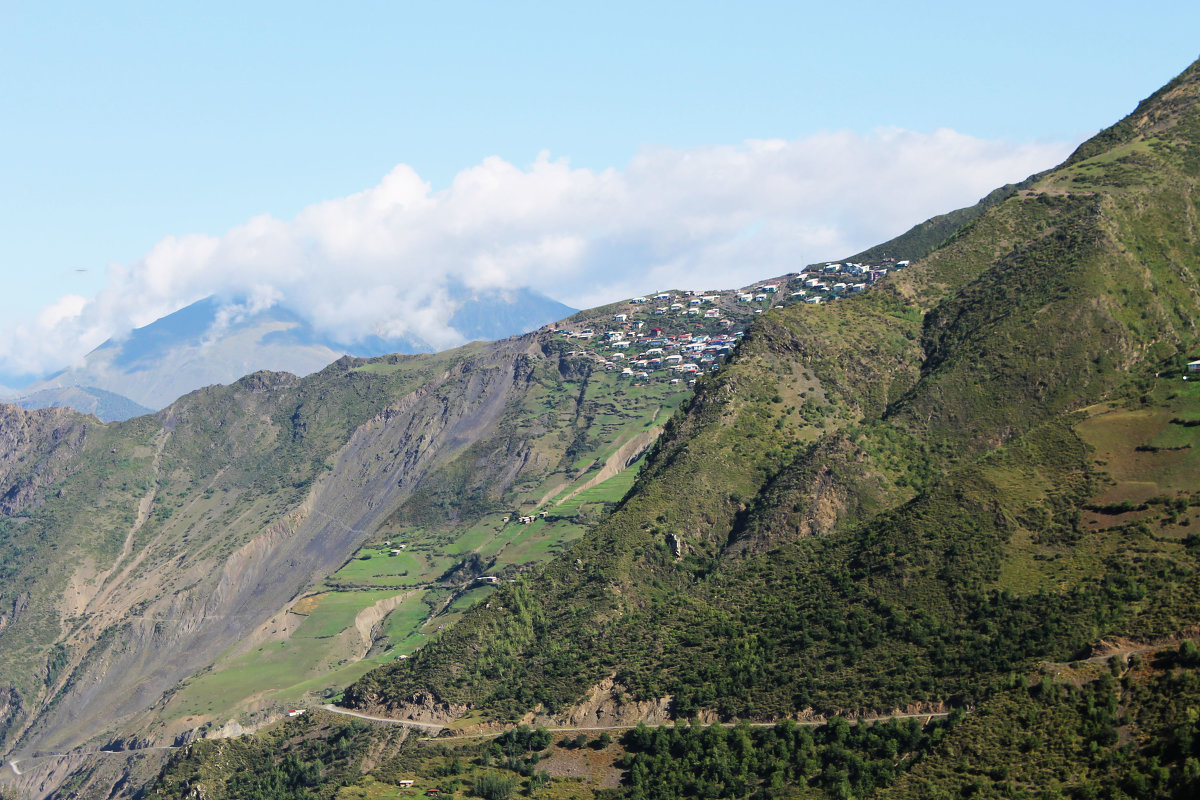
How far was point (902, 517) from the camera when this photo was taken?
133625mm

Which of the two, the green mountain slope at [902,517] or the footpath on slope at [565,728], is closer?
the footpath on slope at [565,728]

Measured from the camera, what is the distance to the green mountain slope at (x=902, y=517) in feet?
376

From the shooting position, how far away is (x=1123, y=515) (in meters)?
120

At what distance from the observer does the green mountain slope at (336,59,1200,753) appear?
115m

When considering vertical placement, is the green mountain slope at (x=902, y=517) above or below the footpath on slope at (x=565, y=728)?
above

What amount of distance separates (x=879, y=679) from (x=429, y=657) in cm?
6688

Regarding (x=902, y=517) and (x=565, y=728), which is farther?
(x=902, y=517)

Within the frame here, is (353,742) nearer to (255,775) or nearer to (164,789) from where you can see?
(255,775)

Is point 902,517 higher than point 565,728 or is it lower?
higher

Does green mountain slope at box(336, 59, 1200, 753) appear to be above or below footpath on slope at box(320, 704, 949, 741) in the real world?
above

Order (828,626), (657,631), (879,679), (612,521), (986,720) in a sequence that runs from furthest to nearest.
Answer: (612,521) < (657,631) < (828,626) < (879,679) < (986,720)

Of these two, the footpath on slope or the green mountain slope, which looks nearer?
the footpath on slope

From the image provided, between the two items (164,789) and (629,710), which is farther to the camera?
(164,789)

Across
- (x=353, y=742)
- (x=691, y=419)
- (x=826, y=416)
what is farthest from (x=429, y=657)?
(x=826, y=416)
